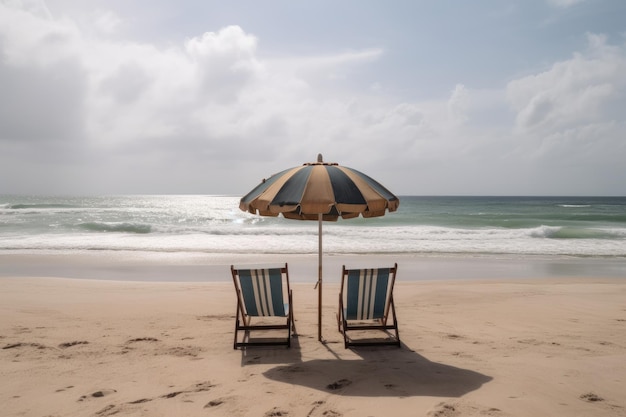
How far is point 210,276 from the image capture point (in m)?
10.6

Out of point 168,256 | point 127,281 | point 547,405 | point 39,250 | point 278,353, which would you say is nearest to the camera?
point 547,405

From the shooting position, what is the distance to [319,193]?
13.7ft

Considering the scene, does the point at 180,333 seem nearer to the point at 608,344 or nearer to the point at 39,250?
the point at 608,344

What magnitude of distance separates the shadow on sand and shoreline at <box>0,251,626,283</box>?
18.3 feet

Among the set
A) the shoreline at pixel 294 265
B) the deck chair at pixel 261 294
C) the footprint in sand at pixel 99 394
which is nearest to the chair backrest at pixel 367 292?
the deck chair at pixel 261 294

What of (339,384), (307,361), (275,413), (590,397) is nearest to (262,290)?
(307,361)

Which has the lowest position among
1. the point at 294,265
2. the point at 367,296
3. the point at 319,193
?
the point at 294,265

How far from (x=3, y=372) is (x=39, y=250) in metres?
13.1

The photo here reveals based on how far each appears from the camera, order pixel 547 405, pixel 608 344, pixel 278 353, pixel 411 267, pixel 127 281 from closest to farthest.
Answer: pixel 547 405 < pixel 278 353 < pixel 608 344 < pixel 127 281 < pixel 411 267

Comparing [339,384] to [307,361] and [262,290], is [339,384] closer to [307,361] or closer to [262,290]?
[307,361]

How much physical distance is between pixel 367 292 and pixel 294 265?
25.4 feet

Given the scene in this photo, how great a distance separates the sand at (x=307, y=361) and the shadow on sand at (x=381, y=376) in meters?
0.02

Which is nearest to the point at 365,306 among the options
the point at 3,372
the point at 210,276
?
the point at 3,372

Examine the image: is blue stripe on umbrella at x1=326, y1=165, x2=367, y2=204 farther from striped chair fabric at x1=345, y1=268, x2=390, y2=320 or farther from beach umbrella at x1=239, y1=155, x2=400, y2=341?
striped chair fabric at x1=345, y1=268, x2=390, y2=320
